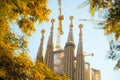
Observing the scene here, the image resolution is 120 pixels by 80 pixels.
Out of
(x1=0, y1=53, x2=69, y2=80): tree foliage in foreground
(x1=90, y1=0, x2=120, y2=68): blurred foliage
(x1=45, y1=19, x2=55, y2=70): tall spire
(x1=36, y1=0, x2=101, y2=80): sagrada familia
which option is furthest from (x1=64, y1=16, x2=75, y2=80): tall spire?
(x1=90, y1=0, x2=120, y2=68): blurred foliage

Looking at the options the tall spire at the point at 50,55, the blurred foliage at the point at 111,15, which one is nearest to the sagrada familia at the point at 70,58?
the tall spire at the point at 50,55

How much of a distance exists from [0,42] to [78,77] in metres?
75.5

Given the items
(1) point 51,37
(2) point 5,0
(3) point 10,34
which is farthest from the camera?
(1) point 51,37

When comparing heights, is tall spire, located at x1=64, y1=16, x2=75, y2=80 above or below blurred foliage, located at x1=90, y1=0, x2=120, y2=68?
above

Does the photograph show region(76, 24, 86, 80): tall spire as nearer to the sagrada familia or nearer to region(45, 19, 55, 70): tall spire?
the sagrada familia

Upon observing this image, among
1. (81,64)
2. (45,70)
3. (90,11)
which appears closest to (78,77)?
(81,64)

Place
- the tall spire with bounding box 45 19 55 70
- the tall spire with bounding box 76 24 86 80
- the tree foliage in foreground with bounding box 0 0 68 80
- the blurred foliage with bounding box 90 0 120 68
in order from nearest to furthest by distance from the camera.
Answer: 1. the blurred foliage with bounding box 90 0 120 68
2. the tree foliage in foreground with bounding box 0 0 68 80
3. the tall spire with bounding box 76 24 86 80
4. the tall spire with bounding box 45 19 55 70

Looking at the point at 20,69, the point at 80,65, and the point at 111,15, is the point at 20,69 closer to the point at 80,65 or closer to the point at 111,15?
the point at 111,15

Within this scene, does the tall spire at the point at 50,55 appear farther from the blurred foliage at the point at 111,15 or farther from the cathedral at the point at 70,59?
the blurred foliage at the point at 111,15

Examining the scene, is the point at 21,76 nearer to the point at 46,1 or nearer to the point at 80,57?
the point at 46,1

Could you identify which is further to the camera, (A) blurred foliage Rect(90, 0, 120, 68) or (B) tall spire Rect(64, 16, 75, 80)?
(B) tall spire Rect(64, 16, 75, 80)

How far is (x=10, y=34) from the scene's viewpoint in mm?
8961

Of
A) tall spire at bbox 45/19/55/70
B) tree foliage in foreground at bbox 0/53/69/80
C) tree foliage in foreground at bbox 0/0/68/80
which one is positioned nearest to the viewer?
tree foliage in foreground at bbox 0/0/68/80

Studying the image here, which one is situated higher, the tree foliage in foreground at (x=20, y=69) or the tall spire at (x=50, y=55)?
the tall spire at (x=50, y=55)
